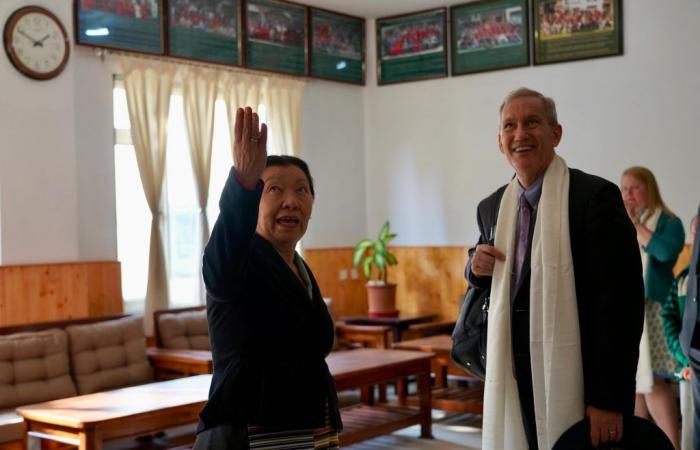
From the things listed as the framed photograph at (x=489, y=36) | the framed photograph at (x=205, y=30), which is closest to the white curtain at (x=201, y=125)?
the framed photograph at (x=205, y=30)

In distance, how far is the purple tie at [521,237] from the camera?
2.53 meters

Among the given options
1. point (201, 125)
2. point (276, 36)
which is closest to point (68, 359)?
point (201, 125)

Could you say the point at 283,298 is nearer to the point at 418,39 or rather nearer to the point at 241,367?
the point at 241,367

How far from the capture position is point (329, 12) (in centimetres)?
834

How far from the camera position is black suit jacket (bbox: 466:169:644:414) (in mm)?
2299

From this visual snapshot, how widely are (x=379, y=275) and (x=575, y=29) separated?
2734 mm

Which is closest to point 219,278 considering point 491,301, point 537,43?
point 491,301

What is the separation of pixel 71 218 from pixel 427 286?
3464 mm

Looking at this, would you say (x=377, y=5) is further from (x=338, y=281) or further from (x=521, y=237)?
(x=521, y=237)

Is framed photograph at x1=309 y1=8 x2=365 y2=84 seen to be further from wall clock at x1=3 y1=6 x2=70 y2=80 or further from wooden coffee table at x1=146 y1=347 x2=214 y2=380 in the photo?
wooden coffee table at x1=146 y1=347 x2=214 y2=380

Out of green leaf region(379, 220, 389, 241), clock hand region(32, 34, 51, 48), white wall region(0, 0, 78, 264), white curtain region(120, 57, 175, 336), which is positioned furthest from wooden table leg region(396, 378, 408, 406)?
clock hand region(32, 34, 51, 48)

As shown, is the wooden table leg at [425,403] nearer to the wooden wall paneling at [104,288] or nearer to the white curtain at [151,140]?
the white curtain at [151,140]

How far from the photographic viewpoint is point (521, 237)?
101 inches

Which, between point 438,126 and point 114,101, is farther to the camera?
point 438,126
